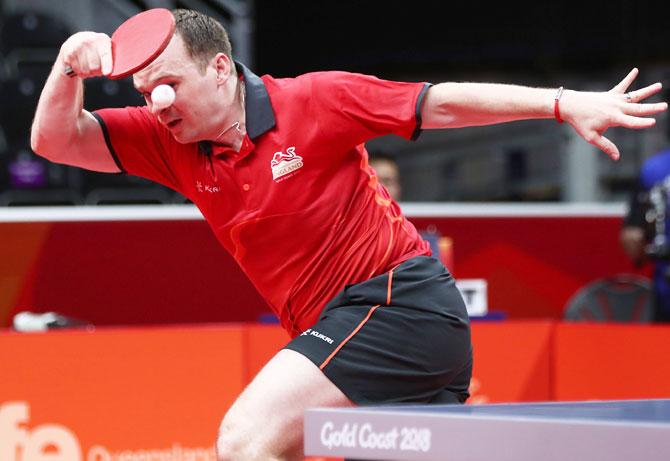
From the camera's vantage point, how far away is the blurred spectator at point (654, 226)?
5.89 meters

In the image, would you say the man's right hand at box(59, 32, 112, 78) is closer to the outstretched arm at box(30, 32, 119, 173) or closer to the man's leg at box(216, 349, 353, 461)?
the outstretched arm at box(30, 32, 119, 173)

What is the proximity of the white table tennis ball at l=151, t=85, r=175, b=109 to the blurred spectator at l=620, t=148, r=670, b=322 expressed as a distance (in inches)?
142

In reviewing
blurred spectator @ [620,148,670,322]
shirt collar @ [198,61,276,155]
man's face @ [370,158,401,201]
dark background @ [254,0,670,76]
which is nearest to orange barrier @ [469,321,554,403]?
blurred spectator @ [620,148,670,322]

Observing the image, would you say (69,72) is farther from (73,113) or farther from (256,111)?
(256,111)

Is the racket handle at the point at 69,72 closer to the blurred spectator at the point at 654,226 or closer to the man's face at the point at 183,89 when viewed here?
the man's face at the point at 183,89

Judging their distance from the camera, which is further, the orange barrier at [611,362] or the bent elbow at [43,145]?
the orange barrier at [611,362]

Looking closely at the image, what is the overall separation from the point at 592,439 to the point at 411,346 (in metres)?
1.23

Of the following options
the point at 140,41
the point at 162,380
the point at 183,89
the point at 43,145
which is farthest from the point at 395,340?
the point at 162,380

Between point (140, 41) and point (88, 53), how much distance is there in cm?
15

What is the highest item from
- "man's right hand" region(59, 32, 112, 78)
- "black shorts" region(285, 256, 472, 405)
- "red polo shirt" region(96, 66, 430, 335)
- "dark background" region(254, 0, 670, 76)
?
"dark background" region(254, 0, 670, 76)

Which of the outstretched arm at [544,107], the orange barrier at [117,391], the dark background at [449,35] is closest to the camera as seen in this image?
the outstretched arm at [544,107]

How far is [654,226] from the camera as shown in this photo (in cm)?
592

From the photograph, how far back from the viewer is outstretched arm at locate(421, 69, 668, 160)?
8.57 feet

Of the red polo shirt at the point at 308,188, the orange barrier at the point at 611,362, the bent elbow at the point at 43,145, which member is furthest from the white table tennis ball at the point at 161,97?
the orange barrier at the point at 611,362
